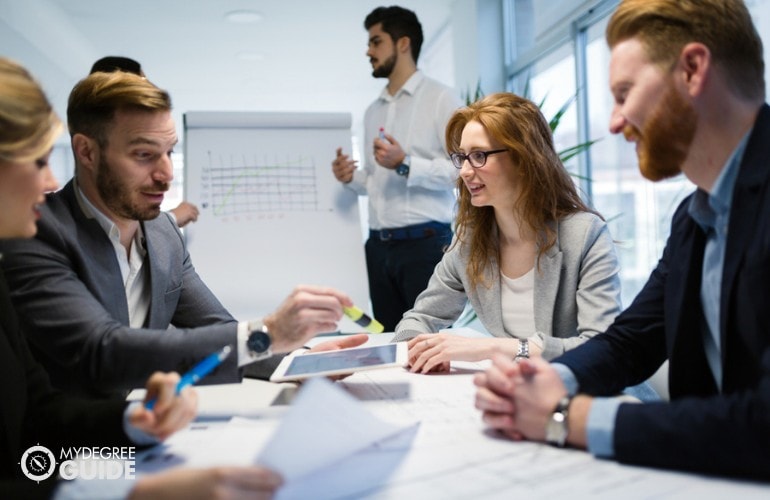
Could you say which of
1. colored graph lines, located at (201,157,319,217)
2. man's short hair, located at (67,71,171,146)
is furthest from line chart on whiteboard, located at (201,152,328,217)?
man's short hair, located at (67,71,171,146)

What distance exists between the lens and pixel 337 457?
693 millimetres

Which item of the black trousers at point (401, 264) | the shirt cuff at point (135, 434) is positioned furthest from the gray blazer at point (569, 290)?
the black trousers at point (401, 264)

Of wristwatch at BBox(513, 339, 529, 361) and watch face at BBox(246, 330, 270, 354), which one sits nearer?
watch face at BBox(246, 330, 270, 354)

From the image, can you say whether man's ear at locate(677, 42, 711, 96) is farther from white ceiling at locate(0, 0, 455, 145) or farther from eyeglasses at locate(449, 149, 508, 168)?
white ceiling at locate(0, 0, 455, 145)

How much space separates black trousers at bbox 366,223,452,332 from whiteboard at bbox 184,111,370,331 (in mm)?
84

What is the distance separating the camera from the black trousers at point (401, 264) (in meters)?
2.91

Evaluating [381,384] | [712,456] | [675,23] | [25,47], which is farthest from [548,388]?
[25,47]

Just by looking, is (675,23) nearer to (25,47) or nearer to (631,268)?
(631,268)

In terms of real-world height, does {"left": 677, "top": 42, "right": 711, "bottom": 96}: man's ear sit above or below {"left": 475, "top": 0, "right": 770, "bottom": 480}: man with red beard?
above

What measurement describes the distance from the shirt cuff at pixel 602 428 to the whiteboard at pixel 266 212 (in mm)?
2374

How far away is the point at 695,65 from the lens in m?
0.93

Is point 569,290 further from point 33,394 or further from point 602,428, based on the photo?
point 33,394

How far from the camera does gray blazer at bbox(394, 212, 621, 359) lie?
1551mm

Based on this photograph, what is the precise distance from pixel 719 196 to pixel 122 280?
1179 mm
